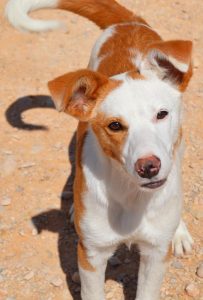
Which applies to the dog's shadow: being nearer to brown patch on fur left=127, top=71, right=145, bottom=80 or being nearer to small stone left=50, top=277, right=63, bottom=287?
small stone left=50, top=277, right=63, bottom=287

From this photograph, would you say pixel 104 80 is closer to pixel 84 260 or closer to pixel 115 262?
pixel 84 260

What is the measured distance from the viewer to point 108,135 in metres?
3.45

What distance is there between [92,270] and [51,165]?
5.93 feet

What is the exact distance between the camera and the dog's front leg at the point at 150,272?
4043 mm

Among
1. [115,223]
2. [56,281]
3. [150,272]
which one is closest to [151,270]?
[150,272]

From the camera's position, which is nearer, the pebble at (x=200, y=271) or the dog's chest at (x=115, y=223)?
the dog's chest at (x=115, y=223)

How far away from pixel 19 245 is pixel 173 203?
1.64 meters

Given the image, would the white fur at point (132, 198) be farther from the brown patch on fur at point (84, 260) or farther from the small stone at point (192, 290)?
the small stone at point (192, 290)

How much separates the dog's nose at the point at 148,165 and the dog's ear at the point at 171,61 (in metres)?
0.71

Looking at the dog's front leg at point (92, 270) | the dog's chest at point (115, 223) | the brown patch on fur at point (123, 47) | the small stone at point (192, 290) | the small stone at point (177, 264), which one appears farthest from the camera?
the small stone at point (177, 264)

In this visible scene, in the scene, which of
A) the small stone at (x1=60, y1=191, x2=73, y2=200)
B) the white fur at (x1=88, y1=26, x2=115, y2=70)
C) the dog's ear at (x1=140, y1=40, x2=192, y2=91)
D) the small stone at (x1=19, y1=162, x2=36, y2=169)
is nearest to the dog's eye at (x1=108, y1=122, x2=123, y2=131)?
the dog's ear at (x1=140, y1=40, x2=192, y2=91)

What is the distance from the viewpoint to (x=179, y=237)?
4.86 metres

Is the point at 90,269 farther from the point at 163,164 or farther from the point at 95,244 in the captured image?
the point at 163,164

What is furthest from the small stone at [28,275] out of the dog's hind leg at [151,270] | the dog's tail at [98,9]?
the dog's tail at [98,9]
